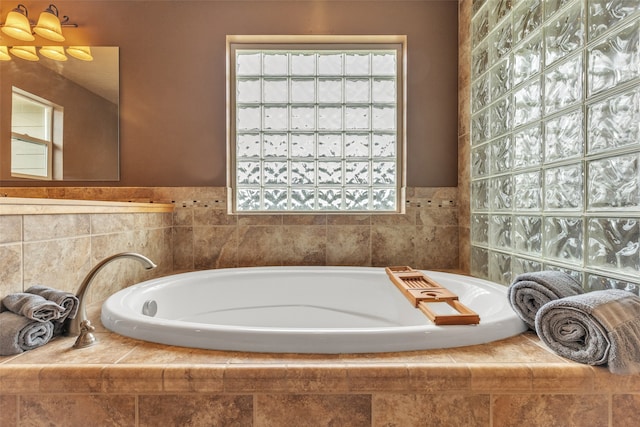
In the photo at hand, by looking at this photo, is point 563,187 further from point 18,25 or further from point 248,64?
point 18,25

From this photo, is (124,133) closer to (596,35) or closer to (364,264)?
(364,264)

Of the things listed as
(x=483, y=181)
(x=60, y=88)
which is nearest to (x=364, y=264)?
(x=483, y=181)

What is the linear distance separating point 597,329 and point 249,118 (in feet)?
6.49

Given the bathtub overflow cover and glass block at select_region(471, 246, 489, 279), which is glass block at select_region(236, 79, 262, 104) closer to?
the bathtub overflow cover

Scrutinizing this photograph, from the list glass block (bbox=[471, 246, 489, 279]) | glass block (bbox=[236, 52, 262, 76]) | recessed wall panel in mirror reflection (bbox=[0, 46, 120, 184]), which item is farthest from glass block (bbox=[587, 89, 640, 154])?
recessed wall panel in mirror reflection (bbox=[0, 46, 120, 184])

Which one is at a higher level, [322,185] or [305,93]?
[305,93]

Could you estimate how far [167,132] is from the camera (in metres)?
1.99

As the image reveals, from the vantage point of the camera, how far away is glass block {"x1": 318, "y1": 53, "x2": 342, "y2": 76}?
2.07m

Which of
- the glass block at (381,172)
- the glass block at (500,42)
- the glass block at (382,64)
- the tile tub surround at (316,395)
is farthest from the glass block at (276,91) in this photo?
the tile tub surround at (316,395)

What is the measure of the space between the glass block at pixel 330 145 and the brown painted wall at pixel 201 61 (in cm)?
51

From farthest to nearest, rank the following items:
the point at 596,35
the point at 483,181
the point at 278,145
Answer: the point at 278,145 → the point at 483,181 → the point at 596,35

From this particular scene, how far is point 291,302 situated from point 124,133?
1.50 metres

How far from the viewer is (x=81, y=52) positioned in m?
1.97

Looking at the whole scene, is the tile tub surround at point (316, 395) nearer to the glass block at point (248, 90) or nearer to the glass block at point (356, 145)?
the glass block at point (356, 145)
